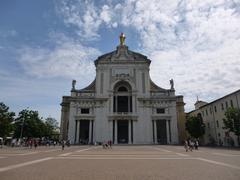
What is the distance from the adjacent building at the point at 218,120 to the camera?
38625 millimetres

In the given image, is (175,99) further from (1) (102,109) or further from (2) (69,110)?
(2) (69,110)

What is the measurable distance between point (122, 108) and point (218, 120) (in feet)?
75.9

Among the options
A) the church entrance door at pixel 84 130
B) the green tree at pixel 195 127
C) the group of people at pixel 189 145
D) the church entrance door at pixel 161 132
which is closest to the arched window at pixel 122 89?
the church entrance door at pixel 84 130

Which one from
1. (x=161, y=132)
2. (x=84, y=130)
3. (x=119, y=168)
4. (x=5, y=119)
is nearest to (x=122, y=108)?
(x=84, y=130)

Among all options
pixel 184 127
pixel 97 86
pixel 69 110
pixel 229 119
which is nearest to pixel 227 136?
pixel 229 119

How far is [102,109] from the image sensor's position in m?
51.8

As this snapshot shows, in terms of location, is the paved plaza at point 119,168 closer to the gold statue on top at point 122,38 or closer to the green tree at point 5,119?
the green tree at point 5,119

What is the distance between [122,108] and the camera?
5516cm

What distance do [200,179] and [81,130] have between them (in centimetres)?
4796

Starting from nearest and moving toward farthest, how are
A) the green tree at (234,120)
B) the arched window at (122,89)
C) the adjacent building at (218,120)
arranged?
the green tree at (234,120), the adjacent building at (218,120), the arched window at (122,89)

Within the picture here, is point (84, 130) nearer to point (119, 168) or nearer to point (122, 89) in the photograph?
point (122, 89)

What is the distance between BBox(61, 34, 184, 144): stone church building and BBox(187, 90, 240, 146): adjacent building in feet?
21.7

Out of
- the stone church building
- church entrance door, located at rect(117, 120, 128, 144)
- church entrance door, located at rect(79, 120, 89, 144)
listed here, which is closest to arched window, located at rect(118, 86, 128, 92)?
the stone church building

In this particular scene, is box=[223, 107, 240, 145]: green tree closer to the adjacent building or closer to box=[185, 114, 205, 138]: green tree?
the adjacent building
